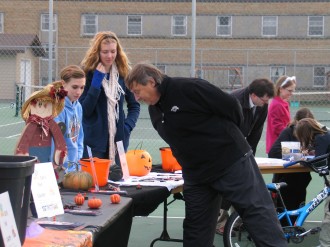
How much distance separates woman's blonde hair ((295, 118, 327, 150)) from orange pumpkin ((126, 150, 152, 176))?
1.44m

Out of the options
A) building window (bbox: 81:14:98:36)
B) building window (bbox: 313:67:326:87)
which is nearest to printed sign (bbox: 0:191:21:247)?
building window (bbox: 313:67:326:87)

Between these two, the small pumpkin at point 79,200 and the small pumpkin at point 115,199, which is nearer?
the small pumpkin at point 79,200

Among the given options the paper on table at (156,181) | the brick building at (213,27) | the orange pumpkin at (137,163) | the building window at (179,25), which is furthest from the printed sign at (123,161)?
the building window at (179,25)

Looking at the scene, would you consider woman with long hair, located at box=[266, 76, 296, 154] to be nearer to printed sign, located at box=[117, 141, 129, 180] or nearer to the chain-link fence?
printed sign, located at box=[117, 141, 129, 180]

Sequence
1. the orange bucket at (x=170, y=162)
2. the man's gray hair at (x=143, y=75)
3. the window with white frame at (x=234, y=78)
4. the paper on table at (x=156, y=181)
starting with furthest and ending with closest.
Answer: the window with white frame at (x=234, y=78) < the orange bucket at (x=170, y=162) < the paper on table at (x=156, y=181) < the man's gray hair at (x=143, y=75)

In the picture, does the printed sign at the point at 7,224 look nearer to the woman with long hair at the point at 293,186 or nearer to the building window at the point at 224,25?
the woman with long hair at the point at 293,186

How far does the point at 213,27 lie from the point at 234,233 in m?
25.7

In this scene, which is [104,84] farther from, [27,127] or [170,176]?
[27,127]

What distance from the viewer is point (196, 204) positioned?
3.92m

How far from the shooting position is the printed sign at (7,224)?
217cm

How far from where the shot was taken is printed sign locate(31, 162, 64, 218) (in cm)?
296

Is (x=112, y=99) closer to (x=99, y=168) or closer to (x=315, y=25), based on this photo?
(x=99, y=168)

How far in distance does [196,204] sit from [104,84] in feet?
4.63

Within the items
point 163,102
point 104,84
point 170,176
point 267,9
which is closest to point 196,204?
point 163,102
